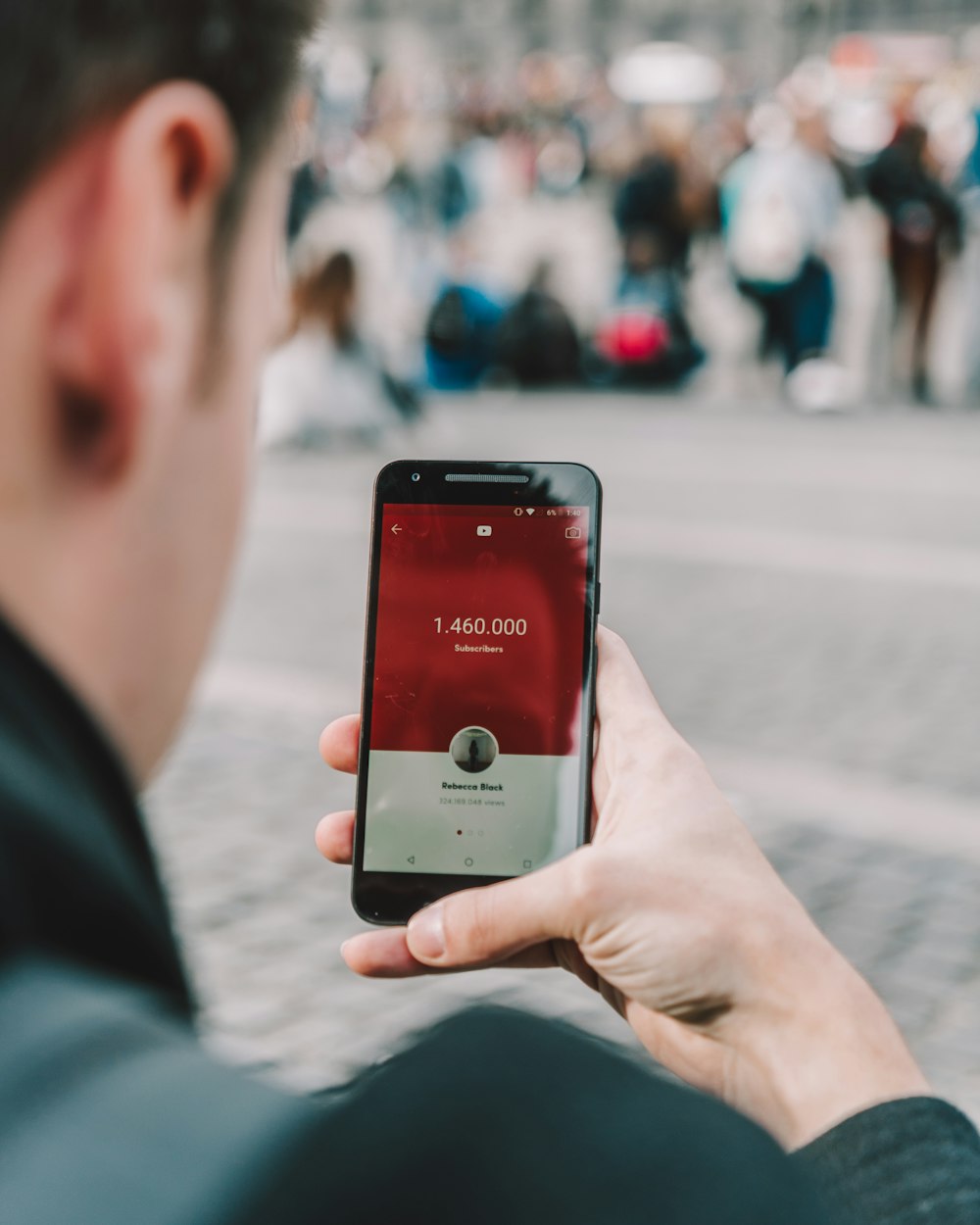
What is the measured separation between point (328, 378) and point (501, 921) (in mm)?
9812

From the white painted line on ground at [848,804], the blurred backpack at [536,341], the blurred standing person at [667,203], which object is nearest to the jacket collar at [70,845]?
the white painted line on ground at [848,804]

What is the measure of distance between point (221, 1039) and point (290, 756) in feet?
5.94

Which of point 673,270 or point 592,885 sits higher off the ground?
point 673,270

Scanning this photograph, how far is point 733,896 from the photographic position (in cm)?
132

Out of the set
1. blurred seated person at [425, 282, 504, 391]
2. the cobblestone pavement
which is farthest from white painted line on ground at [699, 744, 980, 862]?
blurred seated person at [425, 282, 504, 391]

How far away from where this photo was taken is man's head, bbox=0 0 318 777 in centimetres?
77

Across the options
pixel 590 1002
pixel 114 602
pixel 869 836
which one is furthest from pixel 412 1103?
pixel 869 836

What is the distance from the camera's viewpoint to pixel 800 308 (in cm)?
1340

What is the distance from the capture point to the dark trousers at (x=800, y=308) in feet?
43.6

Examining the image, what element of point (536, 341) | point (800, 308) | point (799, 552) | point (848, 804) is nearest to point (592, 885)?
point (848, 804)

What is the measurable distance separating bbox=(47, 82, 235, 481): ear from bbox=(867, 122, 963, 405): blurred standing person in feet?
42.2

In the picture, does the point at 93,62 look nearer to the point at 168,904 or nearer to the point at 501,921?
the point at 168,904

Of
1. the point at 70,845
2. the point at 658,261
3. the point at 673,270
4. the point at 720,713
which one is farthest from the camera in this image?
the point at 673,270

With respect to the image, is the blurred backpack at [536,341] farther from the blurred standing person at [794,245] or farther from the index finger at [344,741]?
the index finger at [344,741]
